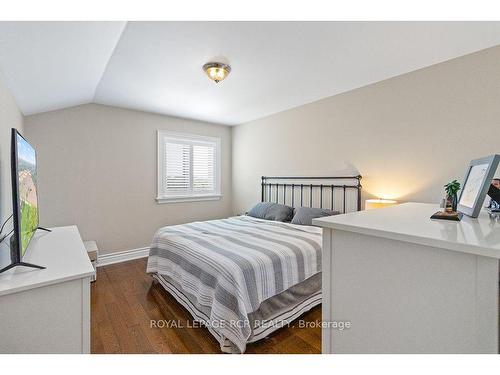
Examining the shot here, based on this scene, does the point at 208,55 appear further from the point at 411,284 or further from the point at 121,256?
the point at 121,256

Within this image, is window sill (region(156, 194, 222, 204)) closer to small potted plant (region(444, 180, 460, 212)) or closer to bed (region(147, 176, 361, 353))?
bed (region(147, 176, 361, 353))

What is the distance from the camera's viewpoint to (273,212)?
11.4 feet

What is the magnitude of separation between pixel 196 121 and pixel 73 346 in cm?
375

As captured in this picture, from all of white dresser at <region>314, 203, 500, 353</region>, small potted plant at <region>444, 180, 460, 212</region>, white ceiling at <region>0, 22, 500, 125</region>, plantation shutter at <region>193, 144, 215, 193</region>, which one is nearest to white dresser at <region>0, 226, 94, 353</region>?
white dresser at <region>314, 203, 500, 353</region>

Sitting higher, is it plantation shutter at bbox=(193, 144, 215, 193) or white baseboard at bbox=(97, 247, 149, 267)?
plantation shutter at bbox=(193, 144, 215, 193)

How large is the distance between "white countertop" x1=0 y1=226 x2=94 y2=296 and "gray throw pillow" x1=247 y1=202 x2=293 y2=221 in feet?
7.65

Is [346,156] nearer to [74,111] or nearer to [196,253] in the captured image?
[196,253]

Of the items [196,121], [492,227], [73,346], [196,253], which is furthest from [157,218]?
[492,227]

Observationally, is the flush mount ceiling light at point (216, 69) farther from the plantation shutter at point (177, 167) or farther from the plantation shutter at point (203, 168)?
the plantation shutter at point (203, 168)

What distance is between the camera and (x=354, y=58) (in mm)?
2248

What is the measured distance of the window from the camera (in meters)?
3.93

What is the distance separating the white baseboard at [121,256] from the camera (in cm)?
338

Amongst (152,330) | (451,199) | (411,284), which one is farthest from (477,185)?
(152,330)

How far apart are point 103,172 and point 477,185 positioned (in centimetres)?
386
